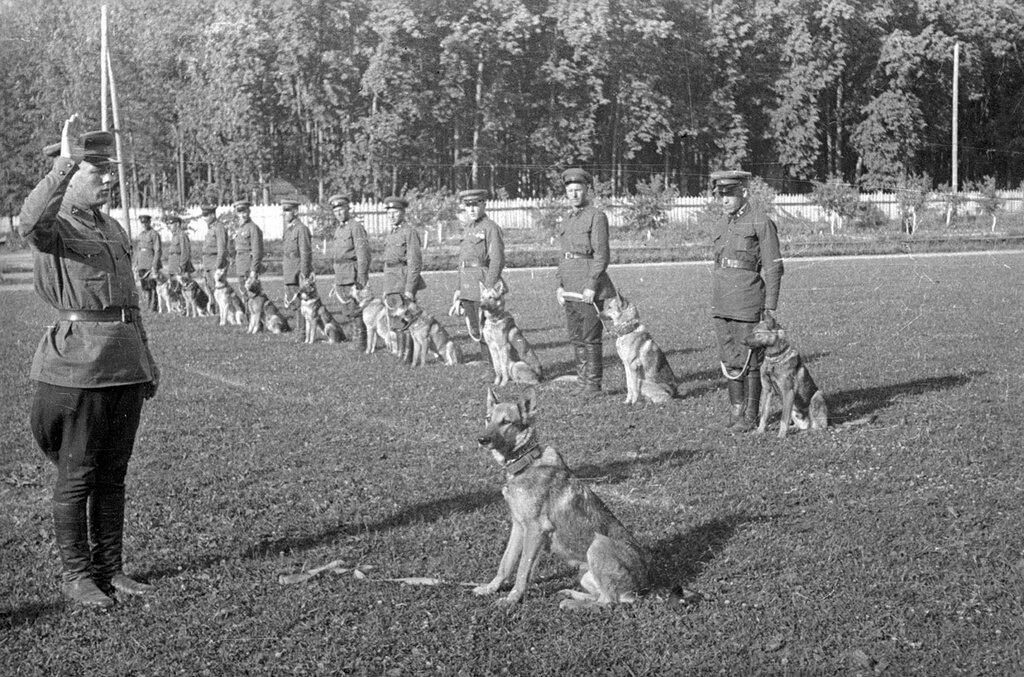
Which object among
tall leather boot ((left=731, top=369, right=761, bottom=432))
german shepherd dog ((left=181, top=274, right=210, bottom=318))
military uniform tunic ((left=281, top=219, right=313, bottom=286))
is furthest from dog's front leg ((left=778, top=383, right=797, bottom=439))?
german shepherd dog ((left=181, top=274, right=210, bottom=318))

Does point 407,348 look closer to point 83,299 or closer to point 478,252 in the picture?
point 478,252

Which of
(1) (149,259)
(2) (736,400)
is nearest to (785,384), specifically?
(2) (736,400)

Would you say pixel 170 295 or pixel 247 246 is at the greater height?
pixel 247 246

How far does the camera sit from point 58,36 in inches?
1964

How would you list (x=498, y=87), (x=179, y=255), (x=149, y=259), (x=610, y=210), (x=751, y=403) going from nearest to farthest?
(x=751, y=403) → (x=179, y=255) → (x=149, y=259) → (x=498, y=87) → (x=610, y=210)

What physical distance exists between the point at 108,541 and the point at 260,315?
13790mm

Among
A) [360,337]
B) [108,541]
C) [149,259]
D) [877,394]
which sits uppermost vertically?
[149,259]

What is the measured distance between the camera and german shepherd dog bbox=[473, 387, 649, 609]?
5.28 meters

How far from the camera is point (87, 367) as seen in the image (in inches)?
210

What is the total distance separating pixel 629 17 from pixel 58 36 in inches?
1040

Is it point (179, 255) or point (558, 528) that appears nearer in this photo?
point (558, 528)

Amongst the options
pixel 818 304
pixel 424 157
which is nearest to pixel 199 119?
pixel 424 157

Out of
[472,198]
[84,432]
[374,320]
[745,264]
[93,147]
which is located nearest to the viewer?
[93,147]

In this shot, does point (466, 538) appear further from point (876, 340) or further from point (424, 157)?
point (424, 157)
